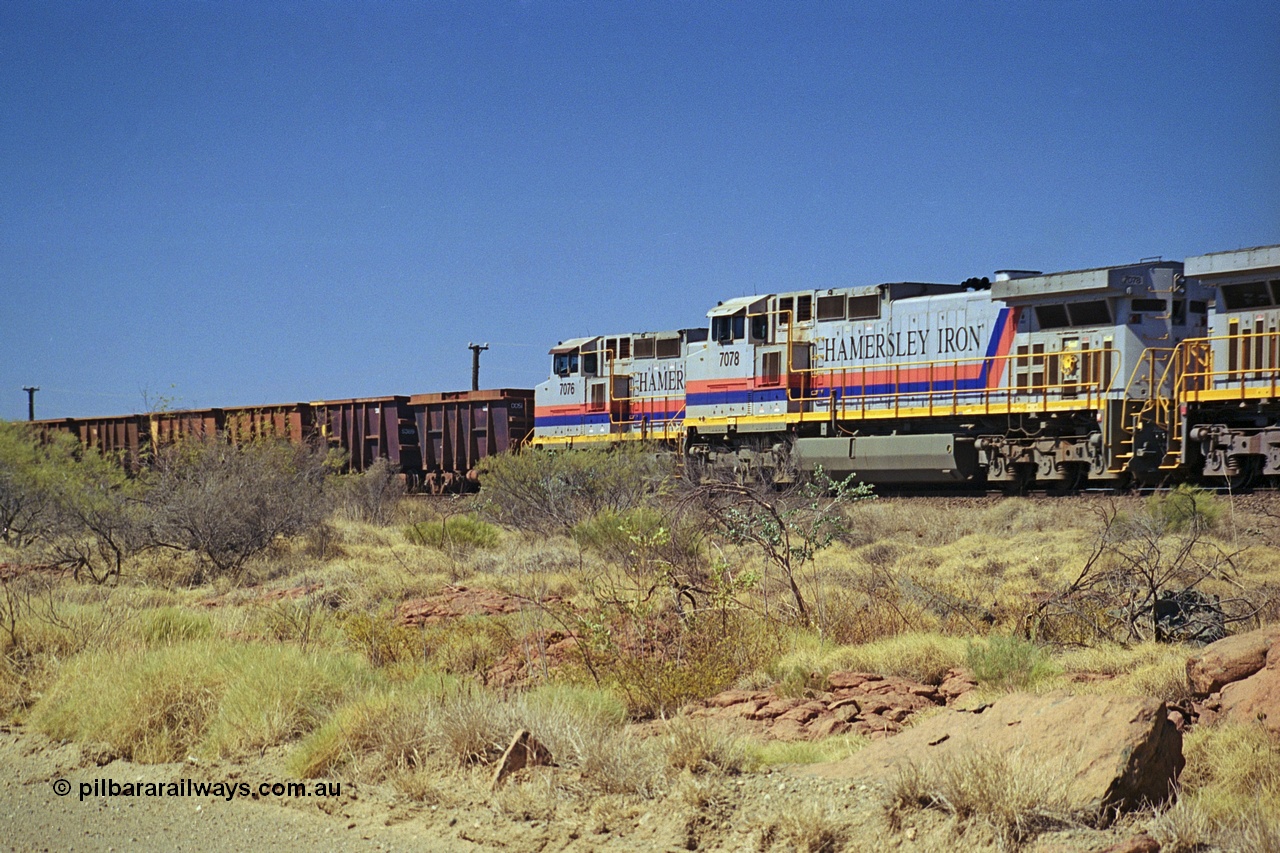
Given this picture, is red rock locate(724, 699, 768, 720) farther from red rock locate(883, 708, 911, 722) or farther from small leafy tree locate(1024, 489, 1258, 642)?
small leafy tree locate(1024, 489, 1258, 642)

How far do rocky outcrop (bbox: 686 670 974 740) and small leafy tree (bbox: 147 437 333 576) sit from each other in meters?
10.3

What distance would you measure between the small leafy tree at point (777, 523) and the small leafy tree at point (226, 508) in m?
6.87

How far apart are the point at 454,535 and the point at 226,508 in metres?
3.73

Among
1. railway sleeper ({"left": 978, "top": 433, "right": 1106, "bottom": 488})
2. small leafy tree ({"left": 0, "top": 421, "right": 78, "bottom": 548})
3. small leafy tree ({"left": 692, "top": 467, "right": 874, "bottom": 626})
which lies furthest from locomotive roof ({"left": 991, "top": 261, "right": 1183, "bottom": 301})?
small leafy tree ({"left": 0, "top": 421, "right": 78, "bottom": 548})

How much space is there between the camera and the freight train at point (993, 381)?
70.2ft

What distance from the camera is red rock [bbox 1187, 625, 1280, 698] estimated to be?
24.3 feet

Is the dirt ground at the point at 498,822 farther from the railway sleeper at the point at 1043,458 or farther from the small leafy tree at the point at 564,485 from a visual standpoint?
the railway sleeper at the point at 1043,458

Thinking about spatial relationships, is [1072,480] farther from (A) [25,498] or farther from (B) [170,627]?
(A) [25,498]

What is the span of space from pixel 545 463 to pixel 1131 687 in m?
18.1

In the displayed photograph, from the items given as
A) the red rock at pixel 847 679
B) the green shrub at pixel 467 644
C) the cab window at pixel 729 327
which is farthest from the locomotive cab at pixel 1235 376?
the green shrub at pixel 467 644

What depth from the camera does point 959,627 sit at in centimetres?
1087

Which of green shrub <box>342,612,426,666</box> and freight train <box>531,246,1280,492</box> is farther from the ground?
freight train <box>531,246,1280,492</box>

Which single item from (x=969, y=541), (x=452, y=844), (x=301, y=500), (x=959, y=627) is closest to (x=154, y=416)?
(x=301, y=500)

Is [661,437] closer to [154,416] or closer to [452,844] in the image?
[154,416]
